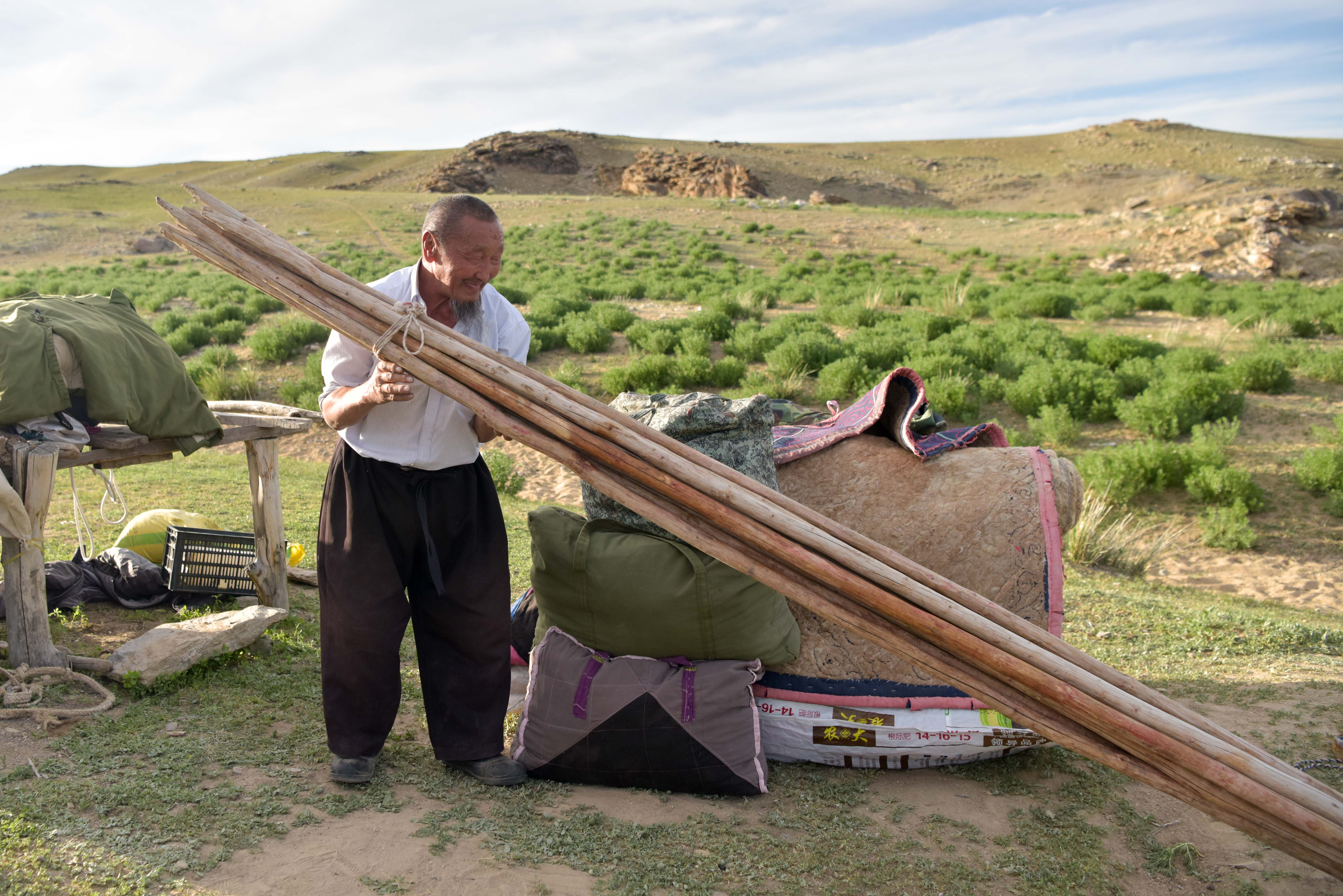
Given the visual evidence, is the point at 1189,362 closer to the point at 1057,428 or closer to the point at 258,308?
the point at 1057,428

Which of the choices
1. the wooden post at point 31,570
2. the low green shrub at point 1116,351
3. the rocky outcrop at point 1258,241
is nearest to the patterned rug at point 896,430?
the wooden post at point 31,570

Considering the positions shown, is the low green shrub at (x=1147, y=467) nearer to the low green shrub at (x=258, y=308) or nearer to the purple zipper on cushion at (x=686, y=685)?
the purple zipper on cushion at (x=686, y=685)

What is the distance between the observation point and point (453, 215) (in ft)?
8.33

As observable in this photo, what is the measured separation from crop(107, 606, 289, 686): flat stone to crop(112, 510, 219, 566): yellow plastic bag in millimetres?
1088

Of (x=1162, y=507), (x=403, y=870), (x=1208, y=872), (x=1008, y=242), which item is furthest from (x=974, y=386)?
(x=1008, y=242)

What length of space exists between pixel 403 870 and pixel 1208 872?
93.2 inches

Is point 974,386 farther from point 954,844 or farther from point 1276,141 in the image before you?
point 1276,141

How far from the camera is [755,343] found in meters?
11.7

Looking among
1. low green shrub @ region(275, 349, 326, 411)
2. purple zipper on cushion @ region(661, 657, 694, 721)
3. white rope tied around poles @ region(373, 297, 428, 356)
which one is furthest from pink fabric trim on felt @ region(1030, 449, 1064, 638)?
low green shrub @ region(275, 349, 326, 411)

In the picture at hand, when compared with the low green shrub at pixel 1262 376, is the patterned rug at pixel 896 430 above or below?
above

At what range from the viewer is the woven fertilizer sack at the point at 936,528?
3.12 metres

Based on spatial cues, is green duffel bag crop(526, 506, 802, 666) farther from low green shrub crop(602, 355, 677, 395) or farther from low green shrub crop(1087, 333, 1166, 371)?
low green shrub crop(1087, 333, 1166, 371)

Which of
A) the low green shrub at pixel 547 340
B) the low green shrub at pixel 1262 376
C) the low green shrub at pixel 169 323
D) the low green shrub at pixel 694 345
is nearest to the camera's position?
the low green shrub at pixel 1262 376

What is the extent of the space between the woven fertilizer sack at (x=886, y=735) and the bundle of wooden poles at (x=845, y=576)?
87 centimetres
